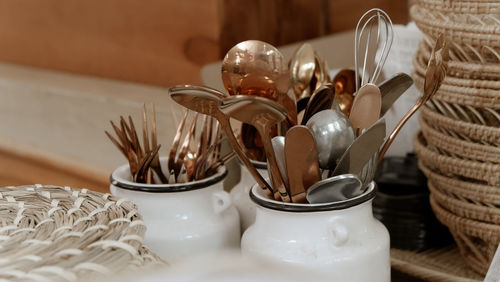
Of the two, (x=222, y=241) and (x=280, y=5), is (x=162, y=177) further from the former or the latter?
(x=280, y=5)

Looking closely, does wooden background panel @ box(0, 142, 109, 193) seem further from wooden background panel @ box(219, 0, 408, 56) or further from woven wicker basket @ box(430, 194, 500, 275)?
woven wicker basket @ box(430, 194, 500, 275)

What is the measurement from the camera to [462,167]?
0.57 meters

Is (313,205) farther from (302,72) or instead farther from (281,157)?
(302,72)

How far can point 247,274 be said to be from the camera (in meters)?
0.26

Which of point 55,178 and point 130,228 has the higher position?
point 130,228

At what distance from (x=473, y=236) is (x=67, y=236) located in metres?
0.37

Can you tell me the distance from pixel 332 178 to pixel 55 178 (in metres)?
0.96

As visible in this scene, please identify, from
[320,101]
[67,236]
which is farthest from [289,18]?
[67,236]

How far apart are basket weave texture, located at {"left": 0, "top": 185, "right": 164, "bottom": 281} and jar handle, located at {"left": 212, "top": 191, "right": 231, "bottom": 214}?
9 centimetres

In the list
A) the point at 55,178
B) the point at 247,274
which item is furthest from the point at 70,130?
the point at 247,274

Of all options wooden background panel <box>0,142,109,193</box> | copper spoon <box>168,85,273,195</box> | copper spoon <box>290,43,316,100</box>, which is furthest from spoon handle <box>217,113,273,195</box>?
wooden background panel <box>0,142,109,193</box>

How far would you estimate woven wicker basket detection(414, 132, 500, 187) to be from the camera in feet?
1.82

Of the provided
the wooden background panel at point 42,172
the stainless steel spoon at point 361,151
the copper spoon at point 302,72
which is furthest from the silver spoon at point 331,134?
the wooden background panel at point 42,172

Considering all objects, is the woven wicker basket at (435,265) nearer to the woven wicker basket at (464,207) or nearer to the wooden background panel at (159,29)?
the woven wicker basket at (464,207)
